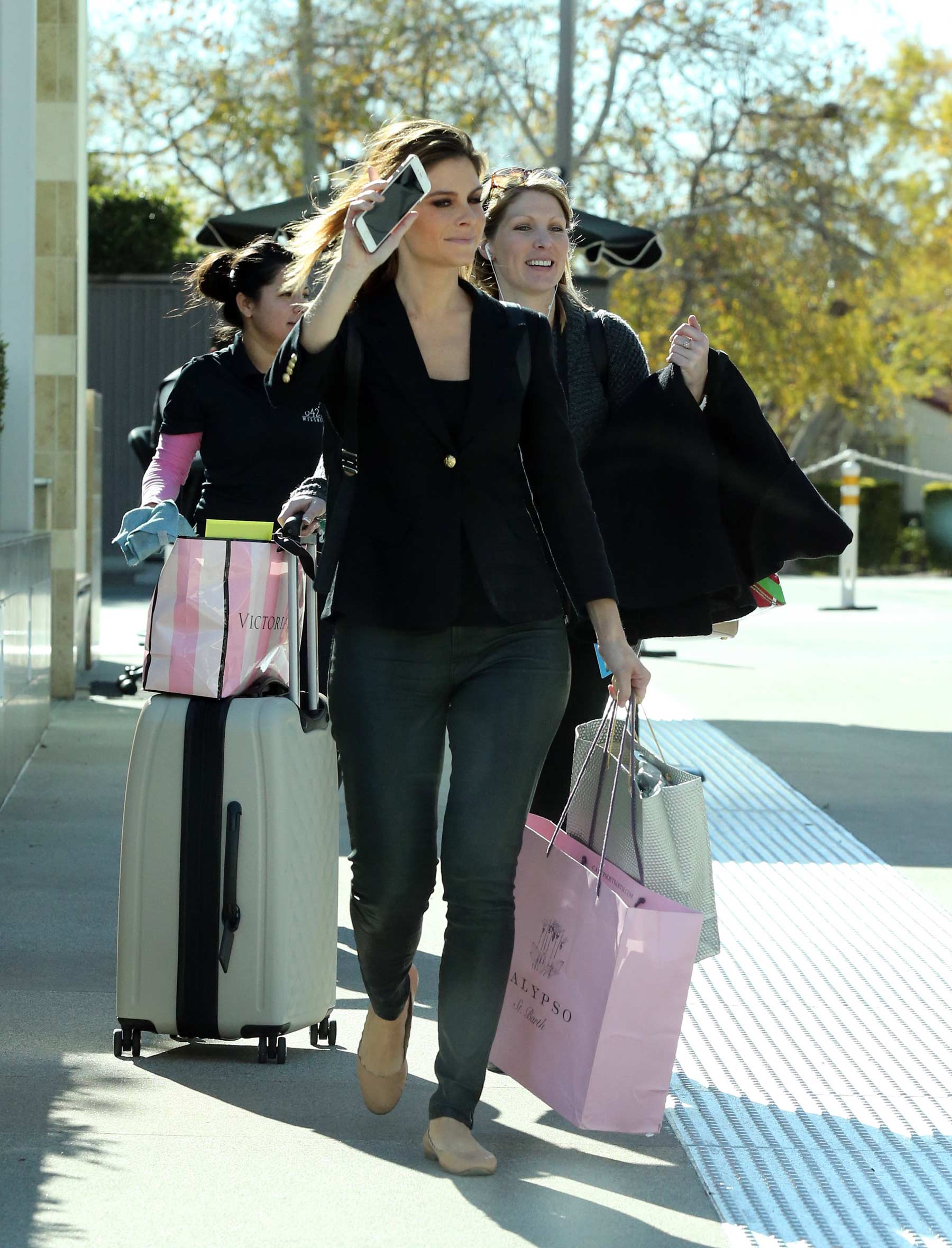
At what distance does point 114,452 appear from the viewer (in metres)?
23.8

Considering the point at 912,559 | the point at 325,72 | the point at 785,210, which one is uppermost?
the point at 325,72

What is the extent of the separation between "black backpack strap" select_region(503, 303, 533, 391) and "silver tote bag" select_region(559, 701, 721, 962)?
2.10 feet

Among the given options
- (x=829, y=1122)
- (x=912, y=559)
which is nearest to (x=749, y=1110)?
(x=829, y=1122)

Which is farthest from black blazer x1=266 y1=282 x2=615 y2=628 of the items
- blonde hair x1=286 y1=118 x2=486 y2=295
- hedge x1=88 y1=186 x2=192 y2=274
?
hedge x1=88 y1=186 x2=192 y2=274

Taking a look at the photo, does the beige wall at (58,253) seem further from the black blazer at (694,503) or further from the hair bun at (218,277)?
the black blazer at (694,503)

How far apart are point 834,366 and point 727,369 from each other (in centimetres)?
2571

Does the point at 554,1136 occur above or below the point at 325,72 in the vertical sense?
A: below

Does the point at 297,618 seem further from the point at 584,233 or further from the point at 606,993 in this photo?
the point at 584,233

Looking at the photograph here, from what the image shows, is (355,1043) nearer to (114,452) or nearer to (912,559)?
(114,452)

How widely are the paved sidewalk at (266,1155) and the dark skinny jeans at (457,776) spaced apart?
0.22 metres

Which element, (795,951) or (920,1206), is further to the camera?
(795,951)

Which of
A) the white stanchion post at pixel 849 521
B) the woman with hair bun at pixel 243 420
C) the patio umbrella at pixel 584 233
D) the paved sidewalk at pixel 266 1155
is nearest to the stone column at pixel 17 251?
the patio umbrella at pixel 584 233

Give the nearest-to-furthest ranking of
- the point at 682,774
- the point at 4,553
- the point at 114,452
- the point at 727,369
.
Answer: the point at 682,774 < the point at 727,369 < the point at 4,553 < the point at 114,452

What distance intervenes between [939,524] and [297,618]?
27.5 meters
